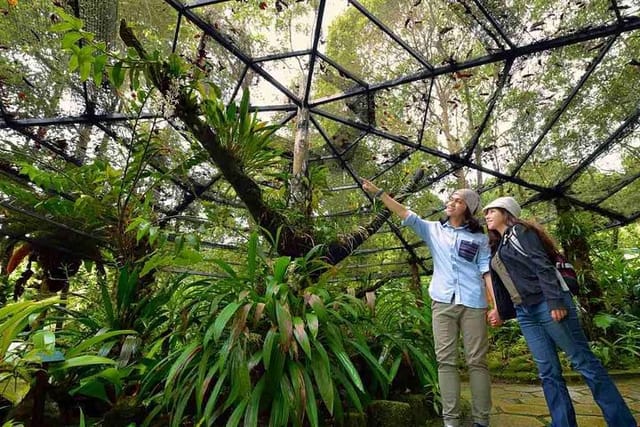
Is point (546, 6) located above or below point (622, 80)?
above

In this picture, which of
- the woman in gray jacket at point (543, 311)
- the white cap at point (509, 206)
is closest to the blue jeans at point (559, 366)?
the woman in gray jacket at point (543, 311)

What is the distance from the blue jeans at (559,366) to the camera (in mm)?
1718

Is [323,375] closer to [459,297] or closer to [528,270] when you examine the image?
[459,297]

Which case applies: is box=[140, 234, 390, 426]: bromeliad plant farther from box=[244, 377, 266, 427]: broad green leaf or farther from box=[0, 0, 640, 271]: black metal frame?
box=[0, 0, 640, 271]: black metal frame

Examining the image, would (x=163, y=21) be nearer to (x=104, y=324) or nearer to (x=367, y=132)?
(x=367, y=132)

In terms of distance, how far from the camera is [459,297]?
2.03 meters

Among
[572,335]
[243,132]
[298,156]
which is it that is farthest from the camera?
[298,156]

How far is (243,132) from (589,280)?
Result: 169 inches

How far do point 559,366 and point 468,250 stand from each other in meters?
0.71

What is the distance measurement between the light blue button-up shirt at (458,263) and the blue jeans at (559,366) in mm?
265

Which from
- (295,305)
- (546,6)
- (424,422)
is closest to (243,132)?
(295,305)

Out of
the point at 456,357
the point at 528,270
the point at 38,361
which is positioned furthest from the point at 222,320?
the point at 528,270

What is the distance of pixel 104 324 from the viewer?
2025mm

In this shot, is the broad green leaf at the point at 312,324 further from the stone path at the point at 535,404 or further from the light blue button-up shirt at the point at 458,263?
the stone path at the point at 535,404
